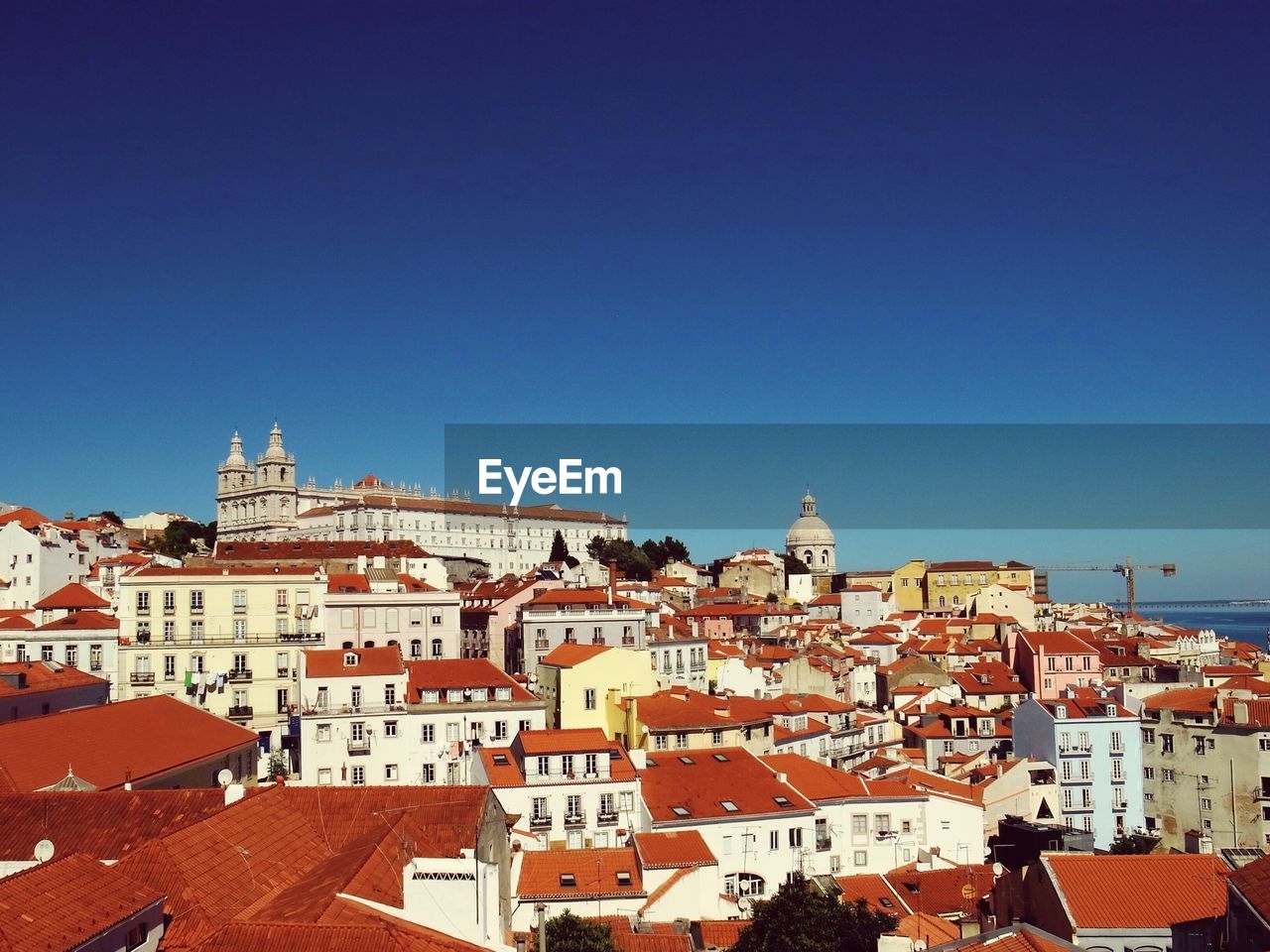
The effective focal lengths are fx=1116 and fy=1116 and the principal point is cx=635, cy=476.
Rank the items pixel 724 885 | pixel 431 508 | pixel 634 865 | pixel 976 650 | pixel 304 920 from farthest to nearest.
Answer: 1. pixel 431 508
2. pixel 976 650
3. pixel 724 885
4. pixel 634 865
5. pixel 304 920

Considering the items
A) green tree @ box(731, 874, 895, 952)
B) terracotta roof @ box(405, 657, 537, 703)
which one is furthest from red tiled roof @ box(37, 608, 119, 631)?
green tree @ box(731, 874, 895, 952)

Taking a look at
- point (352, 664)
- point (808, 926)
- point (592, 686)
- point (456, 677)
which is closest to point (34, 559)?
point (352, 664)

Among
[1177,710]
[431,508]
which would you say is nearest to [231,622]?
[1177,710]

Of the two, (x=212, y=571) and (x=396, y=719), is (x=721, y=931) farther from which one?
(x=212, y=571)

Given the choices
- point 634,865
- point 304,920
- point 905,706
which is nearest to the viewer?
point 304,920

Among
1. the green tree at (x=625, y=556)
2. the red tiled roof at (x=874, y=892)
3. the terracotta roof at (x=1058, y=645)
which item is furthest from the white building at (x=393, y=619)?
the green tree at (x=625, y=556)

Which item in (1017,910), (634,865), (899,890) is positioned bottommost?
(899,890)

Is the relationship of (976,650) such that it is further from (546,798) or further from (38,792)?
(38,792)
